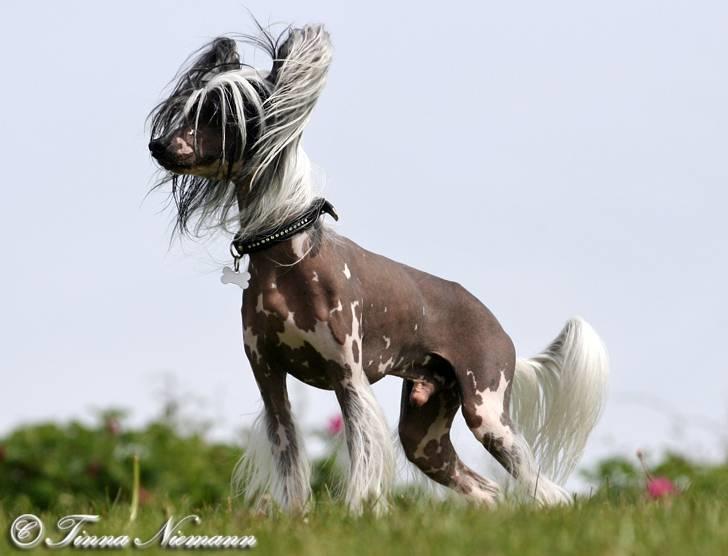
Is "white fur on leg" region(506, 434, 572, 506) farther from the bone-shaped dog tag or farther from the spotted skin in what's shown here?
the bone-shaped dog tag

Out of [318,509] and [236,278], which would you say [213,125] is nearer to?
[236,278]

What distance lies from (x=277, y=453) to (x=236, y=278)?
98 centimetres

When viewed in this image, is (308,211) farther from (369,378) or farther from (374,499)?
(374,499)

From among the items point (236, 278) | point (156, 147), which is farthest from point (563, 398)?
point (156, 147)

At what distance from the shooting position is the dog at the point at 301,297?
249 inches

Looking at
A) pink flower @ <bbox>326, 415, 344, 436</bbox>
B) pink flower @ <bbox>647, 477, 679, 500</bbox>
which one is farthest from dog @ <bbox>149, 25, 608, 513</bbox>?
pink flower @ <bbox>326, 415, 344, 436</bbox>

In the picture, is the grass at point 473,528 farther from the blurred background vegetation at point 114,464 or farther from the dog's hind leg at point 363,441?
the blurred background vegetation at point 114,464

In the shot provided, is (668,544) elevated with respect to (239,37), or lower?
lower

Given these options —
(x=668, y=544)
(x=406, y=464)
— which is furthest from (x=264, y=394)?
(x=668, y=544)

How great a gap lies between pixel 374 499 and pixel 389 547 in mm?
1617

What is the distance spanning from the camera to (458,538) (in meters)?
4.61

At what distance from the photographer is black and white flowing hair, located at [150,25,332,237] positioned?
6324 mm

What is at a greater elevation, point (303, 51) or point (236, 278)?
point (303, 51)

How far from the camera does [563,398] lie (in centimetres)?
803
